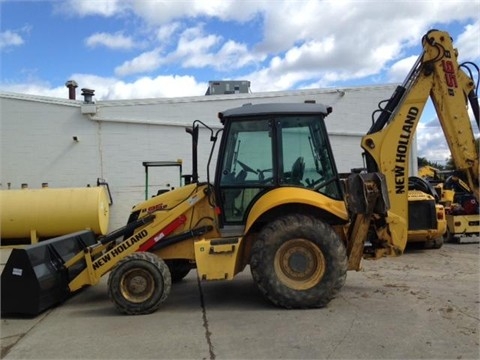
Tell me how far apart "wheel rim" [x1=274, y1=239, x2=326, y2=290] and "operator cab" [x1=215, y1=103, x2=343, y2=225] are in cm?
83

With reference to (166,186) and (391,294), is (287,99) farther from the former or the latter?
(391,294)

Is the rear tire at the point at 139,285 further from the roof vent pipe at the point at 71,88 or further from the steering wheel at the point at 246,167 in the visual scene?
the roof vent pipe at the point at 71,88

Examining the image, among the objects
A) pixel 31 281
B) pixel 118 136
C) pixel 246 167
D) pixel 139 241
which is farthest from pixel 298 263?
pixel 118 136

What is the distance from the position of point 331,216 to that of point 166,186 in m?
13.1

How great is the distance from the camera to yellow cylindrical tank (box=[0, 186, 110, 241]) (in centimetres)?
1598

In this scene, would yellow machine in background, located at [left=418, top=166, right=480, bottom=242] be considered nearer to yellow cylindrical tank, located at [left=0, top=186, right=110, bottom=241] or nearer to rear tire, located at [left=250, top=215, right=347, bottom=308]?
rear tire, located at [left=250, top=215, right=347, bottom=308]

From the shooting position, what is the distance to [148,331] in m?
6.09

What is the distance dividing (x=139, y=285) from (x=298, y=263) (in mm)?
2172

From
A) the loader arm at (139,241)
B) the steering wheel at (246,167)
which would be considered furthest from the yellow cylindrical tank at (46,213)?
the steering wheel at (246,167)

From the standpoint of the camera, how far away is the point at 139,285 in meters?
6.90

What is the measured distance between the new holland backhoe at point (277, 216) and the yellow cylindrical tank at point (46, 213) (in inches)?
336

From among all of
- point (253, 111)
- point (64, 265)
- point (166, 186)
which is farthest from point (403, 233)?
point (166, 186)

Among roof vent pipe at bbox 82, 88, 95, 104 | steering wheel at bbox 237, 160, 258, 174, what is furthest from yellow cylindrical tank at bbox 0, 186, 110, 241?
steering wheel at bbox 237, 160, 258, 174

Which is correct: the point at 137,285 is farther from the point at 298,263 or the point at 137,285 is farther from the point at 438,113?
the point at 438,113
